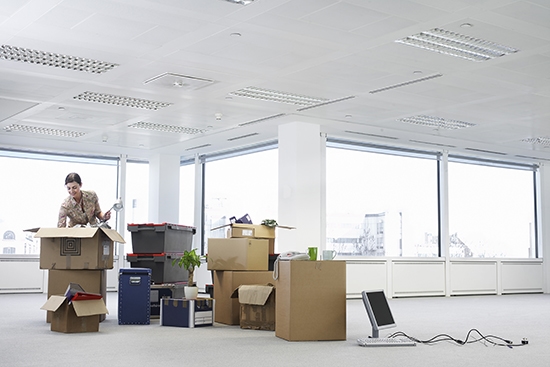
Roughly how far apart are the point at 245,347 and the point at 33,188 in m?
8.00

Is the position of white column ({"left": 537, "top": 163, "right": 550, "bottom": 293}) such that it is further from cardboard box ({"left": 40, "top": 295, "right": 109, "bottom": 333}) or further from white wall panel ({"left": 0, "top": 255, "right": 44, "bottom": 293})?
cardboard box ({"left": 40, "top": 295, "right": 109, "bottom": 333})

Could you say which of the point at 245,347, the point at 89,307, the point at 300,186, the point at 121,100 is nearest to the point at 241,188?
the point at 300,186

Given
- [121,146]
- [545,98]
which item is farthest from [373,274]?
[121,146]

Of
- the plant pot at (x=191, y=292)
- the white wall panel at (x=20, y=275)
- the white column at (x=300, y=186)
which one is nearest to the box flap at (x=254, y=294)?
the plant pot at (x=191, y=292)

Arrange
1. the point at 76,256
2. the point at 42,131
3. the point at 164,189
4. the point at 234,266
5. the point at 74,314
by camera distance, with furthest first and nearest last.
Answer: the point at 164,189, the point at 42,131, the point at 234,266, the point at 76,256, the point at 74,314

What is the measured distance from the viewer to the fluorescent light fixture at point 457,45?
5938 mm

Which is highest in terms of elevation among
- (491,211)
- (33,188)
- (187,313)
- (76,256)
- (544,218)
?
(33,188)

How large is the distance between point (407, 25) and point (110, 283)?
8404 millimetres

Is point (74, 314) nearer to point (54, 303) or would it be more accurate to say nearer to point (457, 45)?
point (54, 303)

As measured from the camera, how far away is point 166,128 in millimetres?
10398

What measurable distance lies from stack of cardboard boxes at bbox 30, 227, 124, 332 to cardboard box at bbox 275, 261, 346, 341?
1.98 metres

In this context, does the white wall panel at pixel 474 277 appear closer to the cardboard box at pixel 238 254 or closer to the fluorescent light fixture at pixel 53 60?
the cardboard box at pixel 238 254

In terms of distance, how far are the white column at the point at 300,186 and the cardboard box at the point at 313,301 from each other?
394 cm

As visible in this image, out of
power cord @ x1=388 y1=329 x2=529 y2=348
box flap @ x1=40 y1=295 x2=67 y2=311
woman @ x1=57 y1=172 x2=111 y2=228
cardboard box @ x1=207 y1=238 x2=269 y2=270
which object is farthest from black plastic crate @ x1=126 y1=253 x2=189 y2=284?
power cord @ x1=388 y1=329 x2=529 y2=348
